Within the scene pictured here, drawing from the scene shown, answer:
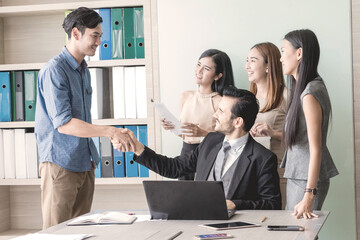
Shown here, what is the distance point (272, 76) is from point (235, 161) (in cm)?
80

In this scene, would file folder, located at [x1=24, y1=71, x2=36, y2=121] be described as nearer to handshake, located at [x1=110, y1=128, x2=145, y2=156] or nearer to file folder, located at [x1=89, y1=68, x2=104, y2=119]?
file folder, located at [x1=89, y1=68, x2=104, y2=119]

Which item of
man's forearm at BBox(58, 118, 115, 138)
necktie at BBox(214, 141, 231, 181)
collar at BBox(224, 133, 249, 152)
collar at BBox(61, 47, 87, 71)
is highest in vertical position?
collar at BBox(61, 47, 87, 71)

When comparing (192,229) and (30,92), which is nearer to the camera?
(192,229)

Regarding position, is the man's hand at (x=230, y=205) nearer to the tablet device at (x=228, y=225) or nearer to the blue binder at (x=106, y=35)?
the tablet device at (x=228, y=225)

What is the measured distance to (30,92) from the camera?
3518mm

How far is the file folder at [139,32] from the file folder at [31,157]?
911 mm

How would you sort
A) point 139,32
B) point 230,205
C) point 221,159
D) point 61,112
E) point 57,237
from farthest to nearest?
1. point 139,32
2. point 61,112
3. point 221,159
4. point 230,205
5. point 57,237

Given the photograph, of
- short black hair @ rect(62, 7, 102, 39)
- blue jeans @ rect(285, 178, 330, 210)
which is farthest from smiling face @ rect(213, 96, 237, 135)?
short black hair @ rect(62, 7, 102, 39)

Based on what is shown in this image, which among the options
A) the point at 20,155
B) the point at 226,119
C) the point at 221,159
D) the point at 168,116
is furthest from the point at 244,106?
the point at 20,155

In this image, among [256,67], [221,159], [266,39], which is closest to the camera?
[221,159]

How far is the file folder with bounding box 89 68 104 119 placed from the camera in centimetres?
342

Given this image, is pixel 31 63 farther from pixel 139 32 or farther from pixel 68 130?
pixel 68 130

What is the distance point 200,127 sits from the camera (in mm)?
3059

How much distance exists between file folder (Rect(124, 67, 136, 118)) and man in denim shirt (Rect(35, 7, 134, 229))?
57cm
